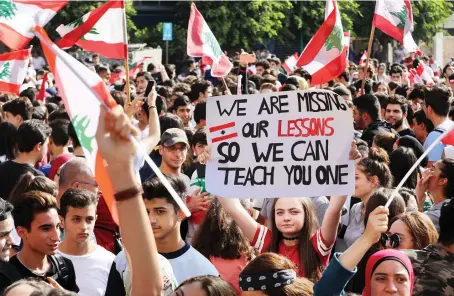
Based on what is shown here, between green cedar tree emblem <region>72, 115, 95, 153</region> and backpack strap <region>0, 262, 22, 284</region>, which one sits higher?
green cedar tree emblem <region>72, 115, 95, 153</region>

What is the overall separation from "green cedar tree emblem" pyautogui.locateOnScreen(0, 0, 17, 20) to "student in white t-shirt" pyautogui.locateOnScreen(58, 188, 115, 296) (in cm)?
386

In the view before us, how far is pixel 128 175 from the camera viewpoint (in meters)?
3.52

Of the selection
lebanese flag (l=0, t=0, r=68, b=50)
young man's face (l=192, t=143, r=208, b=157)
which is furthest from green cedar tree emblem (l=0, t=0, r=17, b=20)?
young man's face (l=192, t=143, r=208, b=157)

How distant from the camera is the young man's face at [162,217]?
18.6 feet

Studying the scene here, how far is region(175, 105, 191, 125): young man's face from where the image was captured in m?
12.2

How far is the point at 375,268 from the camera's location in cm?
515

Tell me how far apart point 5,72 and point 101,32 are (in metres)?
2.10

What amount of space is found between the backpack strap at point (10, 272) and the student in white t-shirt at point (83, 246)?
2.29 feet

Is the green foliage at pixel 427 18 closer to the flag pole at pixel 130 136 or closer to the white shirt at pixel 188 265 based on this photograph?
the white shirt at pixel 188 265

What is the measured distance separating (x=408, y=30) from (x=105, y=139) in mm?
10584

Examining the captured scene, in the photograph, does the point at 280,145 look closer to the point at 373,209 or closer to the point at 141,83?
the point at 373,209

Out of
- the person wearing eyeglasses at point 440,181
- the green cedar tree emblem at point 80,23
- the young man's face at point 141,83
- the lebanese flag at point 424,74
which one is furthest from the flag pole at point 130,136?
the lebanese flag at point 424,74

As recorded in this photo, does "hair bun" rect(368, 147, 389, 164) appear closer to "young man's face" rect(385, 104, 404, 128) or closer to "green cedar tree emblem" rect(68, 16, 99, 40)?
"green cedar tree emblem" rect(68, 16, 99, 40)

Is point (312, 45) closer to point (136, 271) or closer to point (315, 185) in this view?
point (315, 185)
